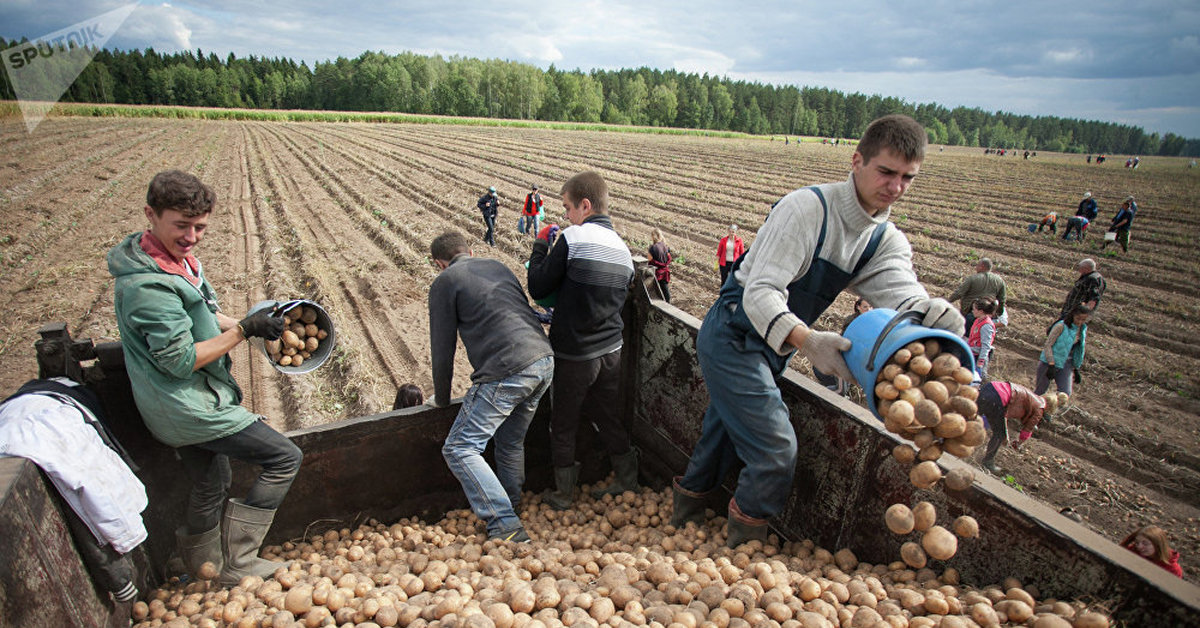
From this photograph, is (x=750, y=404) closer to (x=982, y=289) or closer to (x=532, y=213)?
(x=982, y=289)

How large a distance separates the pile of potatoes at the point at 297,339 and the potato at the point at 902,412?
8.75 feet

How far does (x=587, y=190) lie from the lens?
3408mm

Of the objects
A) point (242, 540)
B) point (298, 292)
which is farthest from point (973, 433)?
point (298, 292)

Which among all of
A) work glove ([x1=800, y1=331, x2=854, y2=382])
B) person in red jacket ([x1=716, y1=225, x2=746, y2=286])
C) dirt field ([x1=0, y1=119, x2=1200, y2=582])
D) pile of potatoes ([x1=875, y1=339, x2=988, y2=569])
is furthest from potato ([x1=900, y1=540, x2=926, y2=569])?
person in red jacket ([x1=716, y1=225, x2=746, y2=286])

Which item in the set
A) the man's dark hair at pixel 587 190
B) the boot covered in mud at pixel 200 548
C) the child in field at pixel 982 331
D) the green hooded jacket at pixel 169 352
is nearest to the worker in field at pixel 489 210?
the child in field at pixel 982 331

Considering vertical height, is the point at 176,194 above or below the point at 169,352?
above

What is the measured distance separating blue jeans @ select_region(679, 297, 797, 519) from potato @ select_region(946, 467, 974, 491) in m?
0.59

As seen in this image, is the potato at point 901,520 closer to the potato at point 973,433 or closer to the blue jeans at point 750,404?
the potato at point 973,433

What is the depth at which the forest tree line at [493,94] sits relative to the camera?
257ft

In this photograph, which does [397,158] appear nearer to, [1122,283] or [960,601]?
[1122,283]

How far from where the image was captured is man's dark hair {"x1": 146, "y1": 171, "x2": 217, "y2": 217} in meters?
2.31

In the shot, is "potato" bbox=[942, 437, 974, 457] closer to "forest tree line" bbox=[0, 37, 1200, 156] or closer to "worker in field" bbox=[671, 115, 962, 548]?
"worker in field" bbox=[671, 115, 962, 548]

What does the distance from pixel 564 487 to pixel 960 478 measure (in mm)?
2218

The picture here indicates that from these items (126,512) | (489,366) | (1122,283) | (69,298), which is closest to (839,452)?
(489,366)
